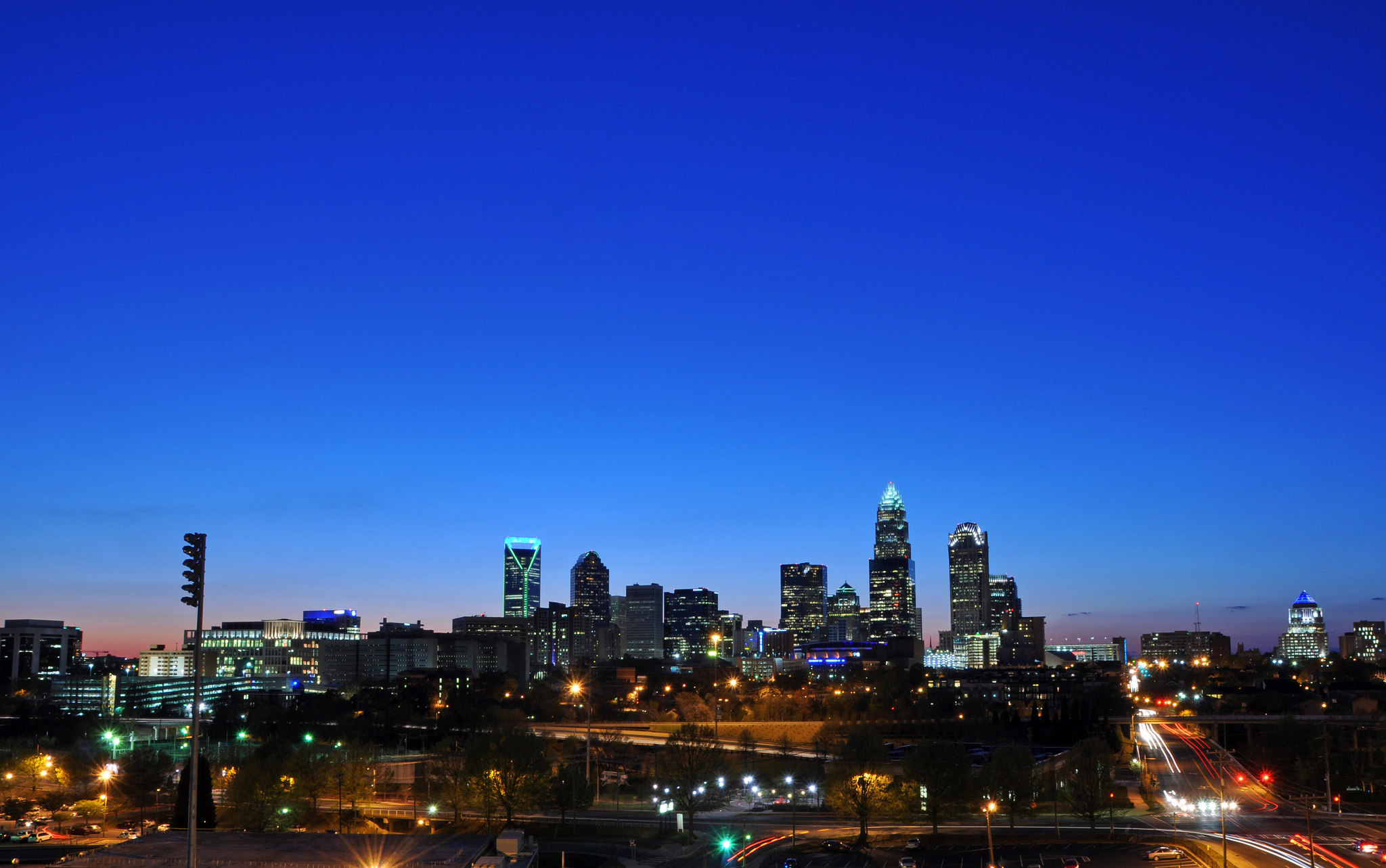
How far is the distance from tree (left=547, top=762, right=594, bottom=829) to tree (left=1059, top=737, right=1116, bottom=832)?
94.3 feet

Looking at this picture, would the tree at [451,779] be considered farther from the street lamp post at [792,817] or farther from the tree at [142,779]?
the tree at [142,779]

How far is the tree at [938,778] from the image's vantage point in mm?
62000

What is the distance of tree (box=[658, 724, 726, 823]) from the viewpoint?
63.6 meters

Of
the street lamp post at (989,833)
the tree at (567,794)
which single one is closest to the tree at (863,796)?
the street lamp post at (989,833)

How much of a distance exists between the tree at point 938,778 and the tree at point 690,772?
486 inches

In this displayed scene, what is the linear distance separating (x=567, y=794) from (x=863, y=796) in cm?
1725

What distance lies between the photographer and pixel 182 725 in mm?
143375

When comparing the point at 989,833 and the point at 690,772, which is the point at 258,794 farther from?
the point at 989,833

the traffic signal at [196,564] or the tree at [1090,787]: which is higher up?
the traffic signal at [196,564]

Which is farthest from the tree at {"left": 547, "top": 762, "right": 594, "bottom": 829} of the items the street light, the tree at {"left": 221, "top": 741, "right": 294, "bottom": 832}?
the tree at {"left": 221, "top": 741, "right": 294, "bottom": 832}

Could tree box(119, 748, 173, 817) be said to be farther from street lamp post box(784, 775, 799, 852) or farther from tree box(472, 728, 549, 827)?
street lamp post box(784, 775, 799, 852)

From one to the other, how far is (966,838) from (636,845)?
17938 mm

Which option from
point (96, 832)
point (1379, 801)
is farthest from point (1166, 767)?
point (96, 832)

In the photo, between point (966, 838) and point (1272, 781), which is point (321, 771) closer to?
point (966, 838)
